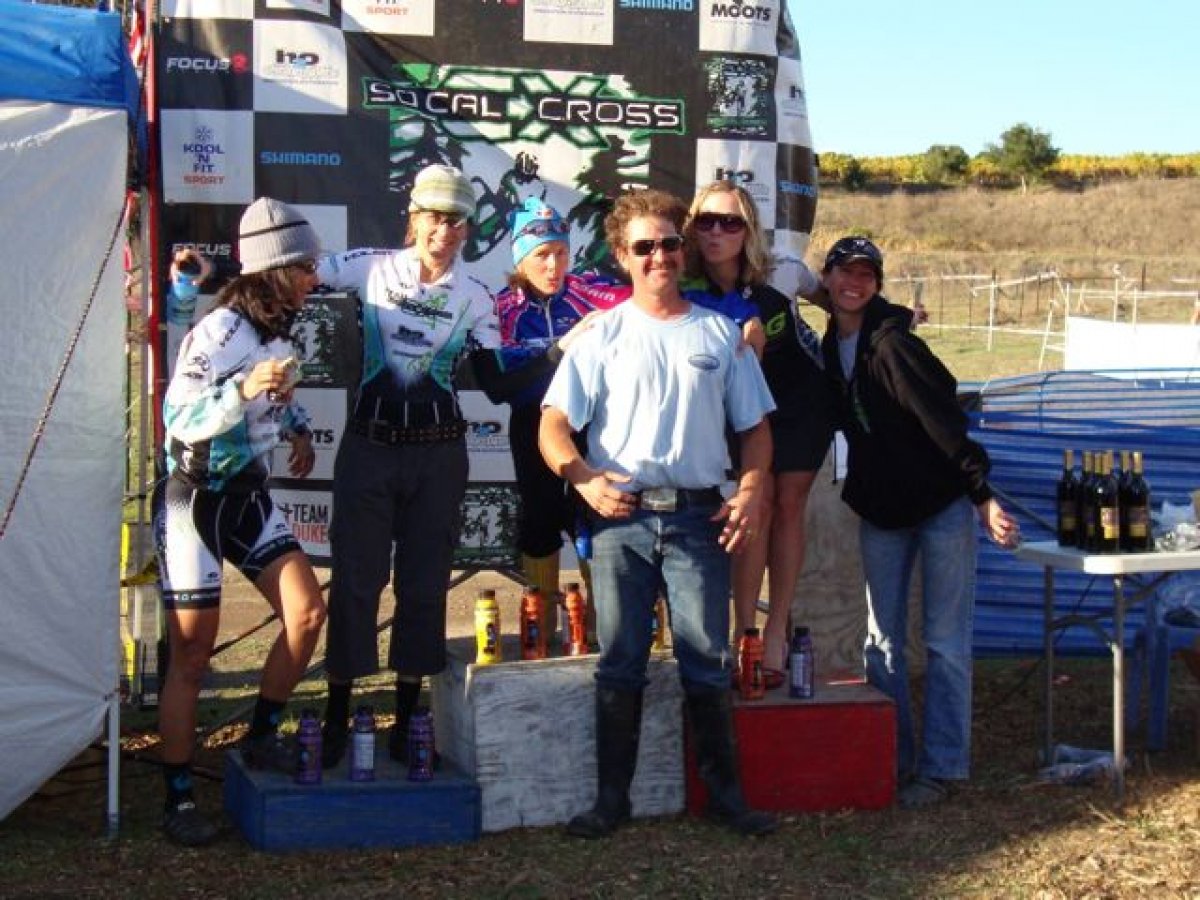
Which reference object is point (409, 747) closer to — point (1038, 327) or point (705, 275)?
point (705, 275)

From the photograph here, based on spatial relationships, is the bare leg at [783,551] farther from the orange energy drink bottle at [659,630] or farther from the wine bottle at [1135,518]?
the wine bottle at [1135,518]

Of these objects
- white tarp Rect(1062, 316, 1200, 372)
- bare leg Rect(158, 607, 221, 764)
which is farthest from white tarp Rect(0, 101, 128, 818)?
white tarp Rect(1062, 316, 1200, 372)

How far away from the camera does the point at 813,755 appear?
5336 millimetres

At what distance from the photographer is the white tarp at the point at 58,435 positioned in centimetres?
484

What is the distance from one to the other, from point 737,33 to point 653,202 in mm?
2107

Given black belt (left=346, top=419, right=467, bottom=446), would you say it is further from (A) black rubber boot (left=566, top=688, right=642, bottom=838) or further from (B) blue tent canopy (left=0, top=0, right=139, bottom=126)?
(B) blue tent canopy (left=0, top=0, right=139, bottom=126)

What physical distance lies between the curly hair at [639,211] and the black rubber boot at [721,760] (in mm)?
1401

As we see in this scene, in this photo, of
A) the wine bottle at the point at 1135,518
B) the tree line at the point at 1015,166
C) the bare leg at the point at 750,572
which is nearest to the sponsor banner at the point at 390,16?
the bare leg at the point at 750,572

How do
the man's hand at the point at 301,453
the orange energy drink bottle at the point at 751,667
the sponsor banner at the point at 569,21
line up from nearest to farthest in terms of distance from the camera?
the orange energy drink bottle at the point at 751,667
the man's hand at the point at 301,453
the sponsor banner at the point at 569,21

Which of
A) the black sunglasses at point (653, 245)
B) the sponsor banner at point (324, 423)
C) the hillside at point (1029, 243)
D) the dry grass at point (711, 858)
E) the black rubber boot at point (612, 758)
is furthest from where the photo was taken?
the hillside at point (1029, 243)

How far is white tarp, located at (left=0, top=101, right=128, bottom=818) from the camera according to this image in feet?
15.9

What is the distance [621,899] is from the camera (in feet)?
14.9

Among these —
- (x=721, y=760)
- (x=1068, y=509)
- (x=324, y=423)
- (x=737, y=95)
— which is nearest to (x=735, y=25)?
(x=737, y=95)

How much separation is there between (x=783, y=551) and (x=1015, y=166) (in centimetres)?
6691
